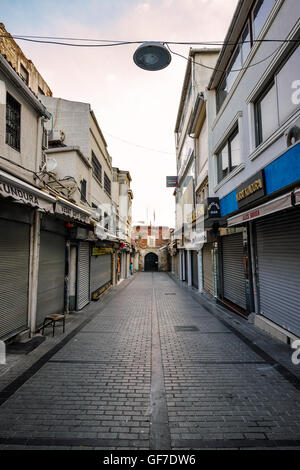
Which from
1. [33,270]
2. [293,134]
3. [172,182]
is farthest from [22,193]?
[172,182]

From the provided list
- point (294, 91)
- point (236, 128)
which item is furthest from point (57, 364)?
point (236, 128)

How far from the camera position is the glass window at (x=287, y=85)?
5.92 m

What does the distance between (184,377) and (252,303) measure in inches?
199

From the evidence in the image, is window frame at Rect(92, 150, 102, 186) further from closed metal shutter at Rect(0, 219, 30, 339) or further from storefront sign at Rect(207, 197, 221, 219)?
closed metal shutter at Rect(0, 219, 30, 339)

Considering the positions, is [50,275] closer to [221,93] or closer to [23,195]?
[23,195]

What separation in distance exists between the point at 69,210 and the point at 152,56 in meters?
5.14

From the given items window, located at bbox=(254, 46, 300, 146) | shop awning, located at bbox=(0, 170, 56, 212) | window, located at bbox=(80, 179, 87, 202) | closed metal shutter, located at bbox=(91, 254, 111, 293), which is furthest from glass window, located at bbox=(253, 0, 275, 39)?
closed metal shutter, located at bbox=(91, 254, 111, 293)

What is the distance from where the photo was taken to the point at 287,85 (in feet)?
20.6

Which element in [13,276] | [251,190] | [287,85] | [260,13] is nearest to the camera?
[287,85]

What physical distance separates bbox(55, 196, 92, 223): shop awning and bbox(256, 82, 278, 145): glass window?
6831 millimetres

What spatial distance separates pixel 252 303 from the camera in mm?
8844

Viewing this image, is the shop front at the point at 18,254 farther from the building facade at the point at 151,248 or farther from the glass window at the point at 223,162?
the building facade at the point at 151,248

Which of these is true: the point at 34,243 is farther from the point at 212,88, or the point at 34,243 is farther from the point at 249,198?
the point at 212,88

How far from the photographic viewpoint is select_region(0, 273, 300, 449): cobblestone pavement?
10.5 feet
